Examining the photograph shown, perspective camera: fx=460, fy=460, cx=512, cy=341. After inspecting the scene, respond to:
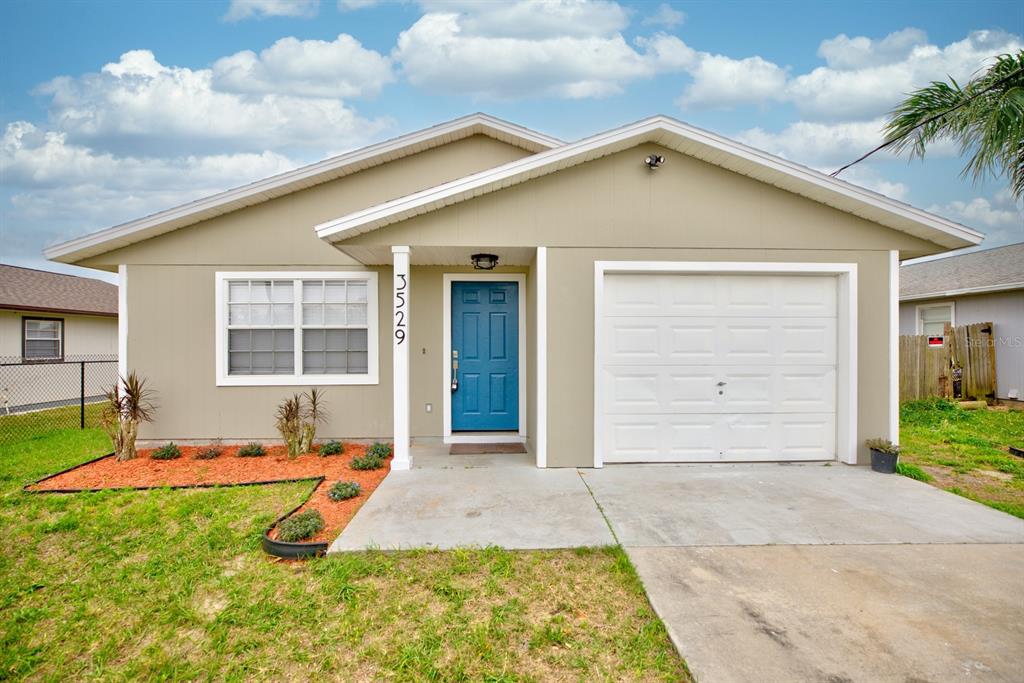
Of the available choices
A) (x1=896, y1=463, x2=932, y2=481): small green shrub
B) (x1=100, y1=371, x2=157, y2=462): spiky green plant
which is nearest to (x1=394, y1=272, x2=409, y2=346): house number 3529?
(x1=100, y1=371, x2=157, y2=462): spiky green plant

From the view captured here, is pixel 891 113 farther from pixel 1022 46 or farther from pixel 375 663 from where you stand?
pixel 375 663

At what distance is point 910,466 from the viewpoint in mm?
5738

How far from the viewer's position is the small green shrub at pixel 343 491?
15.1ft

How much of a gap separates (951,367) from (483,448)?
12.3m

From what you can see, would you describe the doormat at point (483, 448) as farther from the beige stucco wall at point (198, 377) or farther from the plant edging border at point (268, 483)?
the plant edging border at point (268, 483)

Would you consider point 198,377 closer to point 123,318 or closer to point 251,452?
point 123,318

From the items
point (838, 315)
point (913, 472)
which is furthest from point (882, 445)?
point (838, 315)

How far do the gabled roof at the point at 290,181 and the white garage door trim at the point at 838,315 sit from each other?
2760 millimetres

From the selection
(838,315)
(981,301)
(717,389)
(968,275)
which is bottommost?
(717,389)

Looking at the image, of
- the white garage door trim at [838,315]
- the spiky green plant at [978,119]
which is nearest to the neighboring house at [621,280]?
the white garage door trim at [838,315]

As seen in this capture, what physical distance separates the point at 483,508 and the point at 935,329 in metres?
15.7

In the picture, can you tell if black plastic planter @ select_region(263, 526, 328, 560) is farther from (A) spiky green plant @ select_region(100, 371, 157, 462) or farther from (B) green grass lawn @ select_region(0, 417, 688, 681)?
(A) spiky green plant @ select_region(100, 371, 157, 462)

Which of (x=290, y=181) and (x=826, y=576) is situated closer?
(x=826, y=576)

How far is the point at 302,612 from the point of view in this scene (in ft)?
9.14
